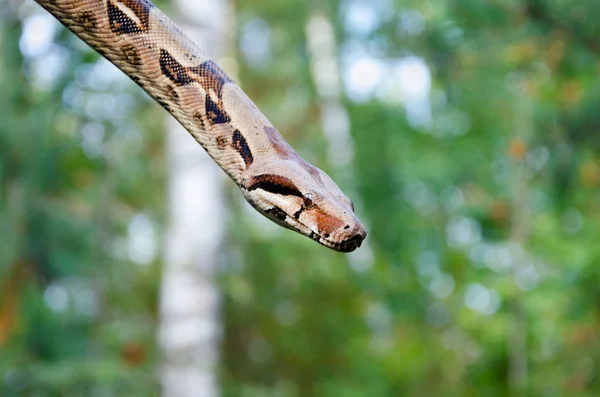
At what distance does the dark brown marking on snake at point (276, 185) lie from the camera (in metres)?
2.18

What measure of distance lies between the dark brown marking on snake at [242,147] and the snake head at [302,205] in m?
0.04

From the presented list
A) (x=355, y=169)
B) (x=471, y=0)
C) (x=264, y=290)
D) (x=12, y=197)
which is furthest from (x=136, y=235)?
(x=471, y=0)

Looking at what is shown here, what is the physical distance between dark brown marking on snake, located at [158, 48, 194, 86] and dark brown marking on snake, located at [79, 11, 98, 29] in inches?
8.4

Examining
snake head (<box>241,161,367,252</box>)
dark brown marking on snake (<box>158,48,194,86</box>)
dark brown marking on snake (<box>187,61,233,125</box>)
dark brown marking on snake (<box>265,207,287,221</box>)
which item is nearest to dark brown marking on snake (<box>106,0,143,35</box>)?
dark brown marking on snake (<box>158,48,194,86</box>)

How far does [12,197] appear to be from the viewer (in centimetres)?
536

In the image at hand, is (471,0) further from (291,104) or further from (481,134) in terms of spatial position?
(291,104)

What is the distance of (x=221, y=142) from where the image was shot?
2.32 meters

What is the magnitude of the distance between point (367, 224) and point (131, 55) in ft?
27.0

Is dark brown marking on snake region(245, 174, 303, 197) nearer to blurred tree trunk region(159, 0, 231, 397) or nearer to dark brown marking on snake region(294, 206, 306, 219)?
dark brown marking on snake region(294, 206, 306, 219)

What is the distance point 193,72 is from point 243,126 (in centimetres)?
23

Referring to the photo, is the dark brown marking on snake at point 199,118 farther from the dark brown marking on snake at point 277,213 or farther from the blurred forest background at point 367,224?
the blurred forest background at point 367,224

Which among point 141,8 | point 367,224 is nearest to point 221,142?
point 141,8

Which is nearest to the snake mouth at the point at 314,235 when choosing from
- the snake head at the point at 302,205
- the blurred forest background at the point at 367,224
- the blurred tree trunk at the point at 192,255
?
the snake head at the point at 302,205

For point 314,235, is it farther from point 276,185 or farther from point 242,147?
point 242,147
